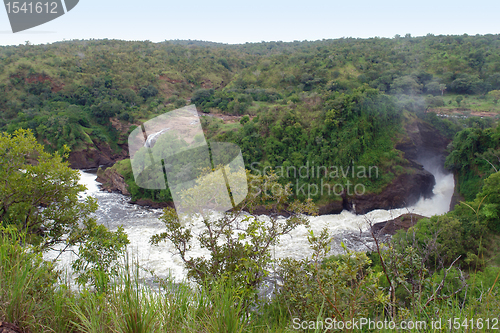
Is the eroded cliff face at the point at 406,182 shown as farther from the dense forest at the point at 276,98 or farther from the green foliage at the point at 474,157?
the green foliage at the point at 474,157

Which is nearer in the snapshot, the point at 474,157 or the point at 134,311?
the point at 134,311

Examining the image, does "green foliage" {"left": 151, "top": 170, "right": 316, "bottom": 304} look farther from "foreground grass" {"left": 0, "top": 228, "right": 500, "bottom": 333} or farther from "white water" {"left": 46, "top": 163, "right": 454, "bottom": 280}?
"white water" {"left": 46, "top": 163, "right": 454, "bottom": 280}

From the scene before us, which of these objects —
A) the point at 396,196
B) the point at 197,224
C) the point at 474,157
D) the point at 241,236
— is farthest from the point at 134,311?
the point at 396,196

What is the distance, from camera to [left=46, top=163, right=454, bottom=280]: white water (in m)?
17.4

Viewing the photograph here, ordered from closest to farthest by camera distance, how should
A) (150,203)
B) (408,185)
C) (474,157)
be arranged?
(474,157)
(408,185)
(150,203)

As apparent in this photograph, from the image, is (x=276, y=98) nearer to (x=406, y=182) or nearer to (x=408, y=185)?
(x=406, y=182)

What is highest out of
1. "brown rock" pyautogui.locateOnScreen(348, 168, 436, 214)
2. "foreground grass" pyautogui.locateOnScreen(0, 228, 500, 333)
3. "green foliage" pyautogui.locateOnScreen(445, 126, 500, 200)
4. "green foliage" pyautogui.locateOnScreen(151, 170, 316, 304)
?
"foreground grass" pyautogui.locateOnScreen(0, 228, 500, 333)

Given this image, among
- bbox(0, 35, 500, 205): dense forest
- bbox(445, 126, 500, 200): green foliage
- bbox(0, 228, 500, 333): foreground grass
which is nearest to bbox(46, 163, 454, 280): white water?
bbox(0, 35, 500, 205): dense forest

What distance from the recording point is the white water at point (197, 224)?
1741cm

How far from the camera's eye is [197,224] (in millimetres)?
21891

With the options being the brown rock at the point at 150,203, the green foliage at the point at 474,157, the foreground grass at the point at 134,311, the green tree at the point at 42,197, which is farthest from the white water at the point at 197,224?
the foreground grass at the point at 134,311

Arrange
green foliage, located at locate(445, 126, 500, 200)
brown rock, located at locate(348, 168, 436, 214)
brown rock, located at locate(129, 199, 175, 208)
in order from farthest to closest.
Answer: brown rock, located at locate(129, 199, 175, 208) → brown rock, located at locate(348, 168, 436, 214) → green foliage, located at locate(445, 126, 500, 200)

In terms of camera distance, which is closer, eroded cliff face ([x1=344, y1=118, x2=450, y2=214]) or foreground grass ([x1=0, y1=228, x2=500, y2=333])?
foreground grass ([x1=0, y1=228, x2=500, y2=333])

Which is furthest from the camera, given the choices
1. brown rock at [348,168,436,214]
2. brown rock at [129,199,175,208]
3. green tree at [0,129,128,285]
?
brown rock at [129,199,175,208]
